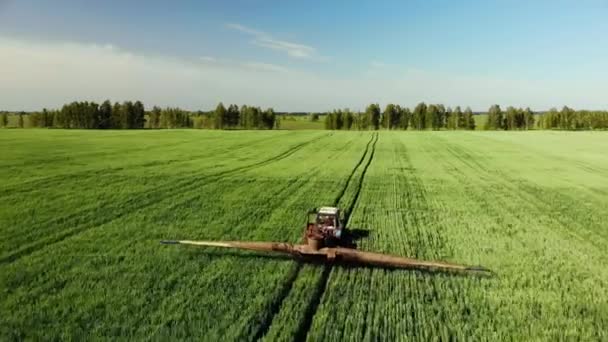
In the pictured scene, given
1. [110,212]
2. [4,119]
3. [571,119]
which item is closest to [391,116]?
[571,119]

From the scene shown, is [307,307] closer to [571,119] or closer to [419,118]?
[419,118]

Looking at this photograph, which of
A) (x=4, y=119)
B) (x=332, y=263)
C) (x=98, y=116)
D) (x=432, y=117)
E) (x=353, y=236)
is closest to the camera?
(x=332, y=263)

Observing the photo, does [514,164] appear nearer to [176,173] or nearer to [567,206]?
[567,206]

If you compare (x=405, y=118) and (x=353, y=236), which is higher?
(x=405, y=118)

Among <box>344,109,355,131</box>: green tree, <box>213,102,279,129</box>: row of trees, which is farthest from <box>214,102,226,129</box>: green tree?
<box>344,109,355,131</box>: green tree

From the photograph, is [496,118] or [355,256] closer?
[355,256]

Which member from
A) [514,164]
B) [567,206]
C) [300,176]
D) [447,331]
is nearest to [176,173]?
[300,176]
